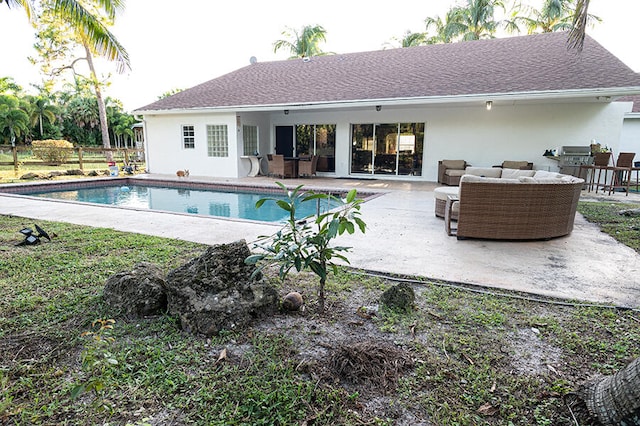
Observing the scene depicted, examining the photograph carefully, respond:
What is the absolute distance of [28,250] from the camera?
4.27 m

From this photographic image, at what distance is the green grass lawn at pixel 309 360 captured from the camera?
5.80 ft

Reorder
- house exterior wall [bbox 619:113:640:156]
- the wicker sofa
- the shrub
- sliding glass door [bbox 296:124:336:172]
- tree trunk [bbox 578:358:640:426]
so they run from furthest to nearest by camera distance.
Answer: the shrub → sliding glass door [bbox 296:124:336:172] → house exterior wall [bbox 619:113:640:156] → the wicker sofa → tree trunk [bbox 578:358:640:426]

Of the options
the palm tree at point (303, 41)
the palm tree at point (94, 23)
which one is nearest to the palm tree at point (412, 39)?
the palm tree at point (303, 41)

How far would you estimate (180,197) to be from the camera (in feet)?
34.4

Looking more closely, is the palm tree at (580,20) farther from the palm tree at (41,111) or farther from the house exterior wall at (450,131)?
the palm tree at (41,111)

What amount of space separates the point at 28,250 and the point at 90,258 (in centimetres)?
96

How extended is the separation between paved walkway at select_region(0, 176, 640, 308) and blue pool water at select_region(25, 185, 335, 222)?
5.82ft

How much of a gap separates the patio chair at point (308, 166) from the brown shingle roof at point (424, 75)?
7.14 ft

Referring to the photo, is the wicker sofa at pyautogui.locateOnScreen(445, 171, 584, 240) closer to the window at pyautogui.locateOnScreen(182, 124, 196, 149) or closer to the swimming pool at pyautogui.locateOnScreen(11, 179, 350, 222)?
the swimming pool at pyautogui.locateOnScreen(11, 179, 350, 222)

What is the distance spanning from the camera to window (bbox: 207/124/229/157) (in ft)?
44.1

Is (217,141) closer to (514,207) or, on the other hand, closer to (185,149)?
(185,149)

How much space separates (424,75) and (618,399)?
39.5ft

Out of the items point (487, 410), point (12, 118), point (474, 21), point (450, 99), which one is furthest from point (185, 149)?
point (12, 118)

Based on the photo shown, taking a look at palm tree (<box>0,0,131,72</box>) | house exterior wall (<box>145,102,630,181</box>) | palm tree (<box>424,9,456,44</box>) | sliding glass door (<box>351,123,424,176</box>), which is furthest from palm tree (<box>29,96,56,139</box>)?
palm tree (<box>424,9,456,44</box>)
